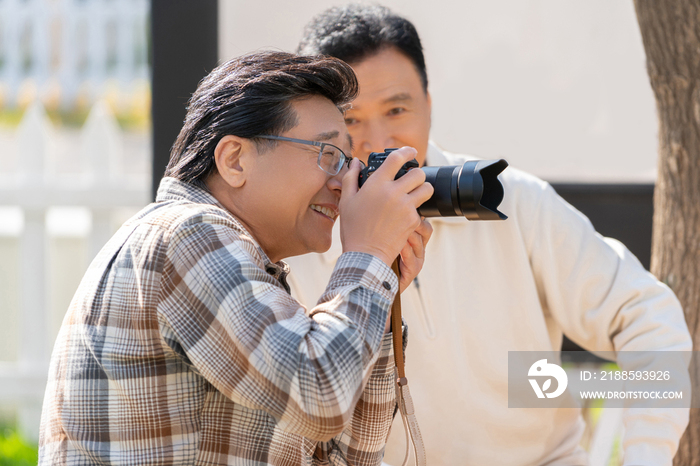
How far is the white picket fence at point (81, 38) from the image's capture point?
140 inches

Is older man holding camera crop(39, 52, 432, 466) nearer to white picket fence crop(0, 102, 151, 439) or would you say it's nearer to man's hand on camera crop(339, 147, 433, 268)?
man's hand on camera crop(339, 147, 433, 268)

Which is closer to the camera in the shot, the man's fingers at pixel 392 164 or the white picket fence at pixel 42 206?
the man's fingers at pixel 392 164

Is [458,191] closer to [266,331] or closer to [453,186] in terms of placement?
[453,186]

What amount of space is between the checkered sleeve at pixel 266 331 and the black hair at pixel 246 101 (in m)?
0.24

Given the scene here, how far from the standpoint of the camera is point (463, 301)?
2.03 metres

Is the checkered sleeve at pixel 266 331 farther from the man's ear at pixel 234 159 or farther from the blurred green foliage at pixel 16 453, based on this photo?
the blurred green foliage at pixel 16 453

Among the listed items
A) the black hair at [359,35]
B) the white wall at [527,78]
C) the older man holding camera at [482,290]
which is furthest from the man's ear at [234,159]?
the white wall at [527,78]

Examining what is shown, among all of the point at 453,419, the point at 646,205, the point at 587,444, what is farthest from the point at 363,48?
the point at 587,444

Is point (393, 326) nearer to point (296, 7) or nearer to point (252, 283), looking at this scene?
point (252, 283)

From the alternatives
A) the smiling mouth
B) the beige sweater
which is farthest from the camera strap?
the beige sweater

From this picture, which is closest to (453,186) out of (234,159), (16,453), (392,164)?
(392,164)

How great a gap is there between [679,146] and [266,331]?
64.7 inches

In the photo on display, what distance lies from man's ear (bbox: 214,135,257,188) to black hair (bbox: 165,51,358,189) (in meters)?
0.02

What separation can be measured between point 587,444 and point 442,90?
62.1 inches
